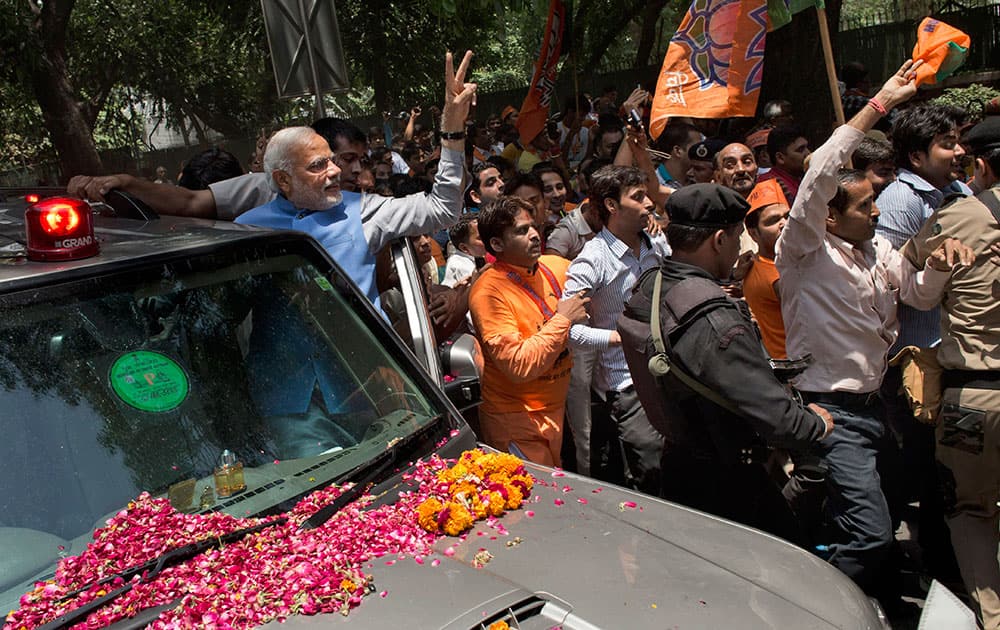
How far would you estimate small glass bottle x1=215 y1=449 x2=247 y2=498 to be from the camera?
2.64m

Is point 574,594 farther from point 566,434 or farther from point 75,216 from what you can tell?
point 566,434

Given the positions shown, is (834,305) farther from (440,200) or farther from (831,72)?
(440,200)

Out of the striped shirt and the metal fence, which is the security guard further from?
the metal fence

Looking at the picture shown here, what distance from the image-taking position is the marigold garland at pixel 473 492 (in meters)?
2.64

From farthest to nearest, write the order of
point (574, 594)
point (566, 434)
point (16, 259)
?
1. point (566, 434)
2. point (16, 259)
3. point (574, 594)

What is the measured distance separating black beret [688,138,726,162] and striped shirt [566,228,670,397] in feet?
6.79

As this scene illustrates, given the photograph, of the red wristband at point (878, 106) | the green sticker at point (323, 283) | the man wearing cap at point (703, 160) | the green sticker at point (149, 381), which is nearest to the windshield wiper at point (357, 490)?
the green sticker at point (149, 381)

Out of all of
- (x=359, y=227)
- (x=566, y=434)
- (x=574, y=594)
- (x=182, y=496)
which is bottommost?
(x=566, y=434)

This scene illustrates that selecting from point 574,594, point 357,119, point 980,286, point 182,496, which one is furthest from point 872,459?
point 357,119

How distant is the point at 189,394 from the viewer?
108 inches

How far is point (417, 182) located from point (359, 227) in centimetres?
420

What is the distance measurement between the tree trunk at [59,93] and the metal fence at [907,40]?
15.1 metres

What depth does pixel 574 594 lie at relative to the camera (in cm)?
229

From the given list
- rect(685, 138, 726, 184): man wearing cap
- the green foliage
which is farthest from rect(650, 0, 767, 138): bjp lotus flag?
the green foliage
